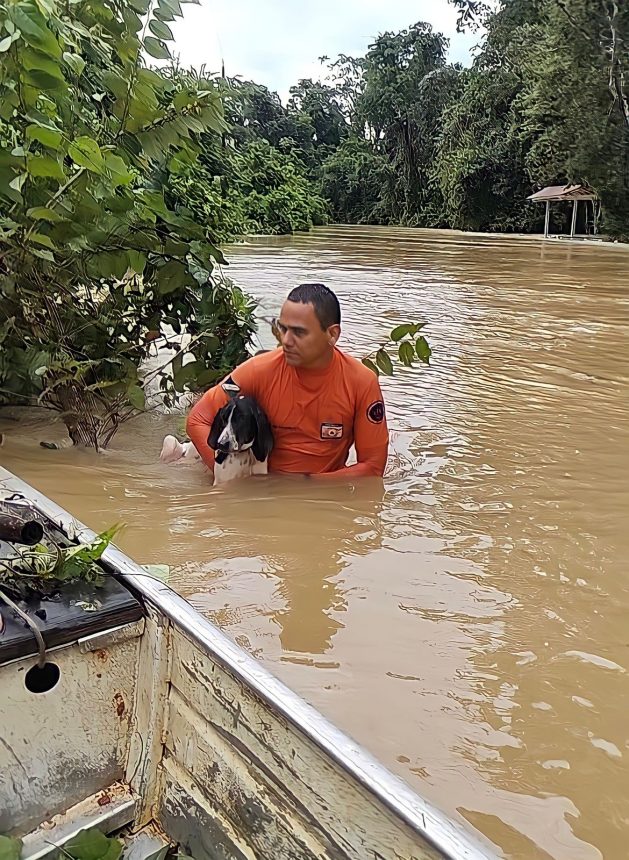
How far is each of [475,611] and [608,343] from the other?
20.2 feet

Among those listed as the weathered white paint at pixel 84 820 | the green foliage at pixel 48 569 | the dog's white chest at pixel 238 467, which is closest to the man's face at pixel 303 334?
the dog's white chest at pixel 238 467

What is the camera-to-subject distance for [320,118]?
59219mm

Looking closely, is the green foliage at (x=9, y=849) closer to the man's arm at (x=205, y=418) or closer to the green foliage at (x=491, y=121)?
the man's arm at (x=205, y=418)

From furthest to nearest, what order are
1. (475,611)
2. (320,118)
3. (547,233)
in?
(320,118) → (547,233) → (475,611)

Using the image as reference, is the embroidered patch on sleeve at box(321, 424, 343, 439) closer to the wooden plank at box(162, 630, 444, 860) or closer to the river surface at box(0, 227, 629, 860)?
the river surface at box(0, 227, 629, 860)

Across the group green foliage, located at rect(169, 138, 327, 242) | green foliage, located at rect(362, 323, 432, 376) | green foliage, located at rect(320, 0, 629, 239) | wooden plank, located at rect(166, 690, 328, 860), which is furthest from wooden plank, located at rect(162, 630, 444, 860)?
green foliage, located at rect(320, 0, 629, 239)

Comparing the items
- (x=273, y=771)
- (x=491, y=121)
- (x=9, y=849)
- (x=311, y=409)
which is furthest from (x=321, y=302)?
(x=491, y=121)

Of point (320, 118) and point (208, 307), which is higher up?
point (320, 118)

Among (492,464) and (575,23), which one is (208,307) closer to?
(492,464)

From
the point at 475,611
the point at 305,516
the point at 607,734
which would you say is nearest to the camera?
→ the point at 607,734

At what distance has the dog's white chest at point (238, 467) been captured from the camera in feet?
12.8

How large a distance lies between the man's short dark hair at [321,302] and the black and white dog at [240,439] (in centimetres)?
52

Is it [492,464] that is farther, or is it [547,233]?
[547,233]

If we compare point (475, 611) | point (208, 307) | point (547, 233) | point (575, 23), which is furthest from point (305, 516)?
point (547, 233)
